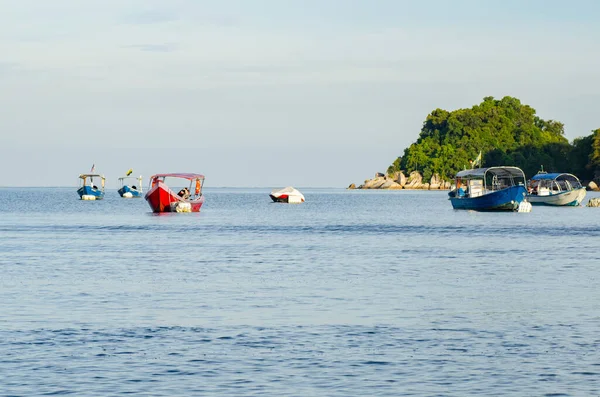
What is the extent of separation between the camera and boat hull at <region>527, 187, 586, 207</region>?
14138 centimetres

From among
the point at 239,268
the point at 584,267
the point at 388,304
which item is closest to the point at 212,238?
the point at 239,268

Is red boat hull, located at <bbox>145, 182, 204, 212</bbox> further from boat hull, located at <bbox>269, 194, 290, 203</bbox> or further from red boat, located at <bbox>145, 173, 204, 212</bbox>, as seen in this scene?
boat hull, located at <bbox>269, 194, 290, 203</bbox>

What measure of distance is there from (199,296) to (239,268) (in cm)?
1211

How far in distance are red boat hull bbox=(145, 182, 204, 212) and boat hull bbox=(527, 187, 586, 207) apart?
47.5m

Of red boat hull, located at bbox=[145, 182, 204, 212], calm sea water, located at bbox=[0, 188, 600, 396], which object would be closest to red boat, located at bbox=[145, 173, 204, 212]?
red boat hull, located at bbox=[145, 182, 204, 212]

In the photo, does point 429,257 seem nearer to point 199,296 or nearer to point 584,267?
point 584,267

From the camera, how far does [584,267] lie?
45.5m

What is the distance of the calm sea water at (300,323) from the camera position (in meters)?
20.0

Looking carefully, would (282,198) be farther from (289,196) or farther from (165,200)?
(165,200)

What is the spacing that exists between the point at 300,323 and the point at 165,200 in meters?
93.8

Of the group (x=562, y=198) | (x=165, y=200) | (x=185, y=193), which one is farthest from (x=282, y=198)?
(x=165, y=200)

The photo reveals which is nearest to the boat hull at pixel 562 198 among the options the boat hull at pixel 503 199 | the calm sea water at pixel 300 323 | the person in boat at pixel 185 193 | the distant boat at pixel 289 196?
the boat hull at pixel 503 199

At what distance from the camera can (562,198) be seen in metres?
142

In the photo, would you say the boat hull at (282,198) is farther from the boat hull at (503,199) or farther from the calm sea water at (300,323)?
the calm sea water at (300,323)
